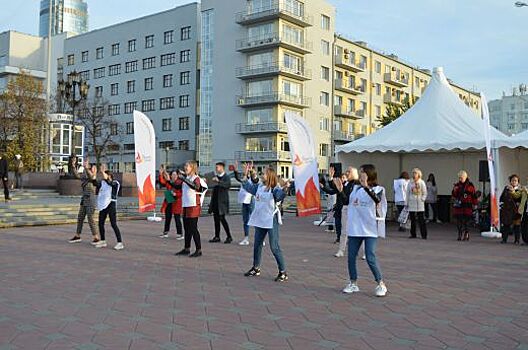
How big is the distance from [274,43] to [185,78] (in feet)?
50.8

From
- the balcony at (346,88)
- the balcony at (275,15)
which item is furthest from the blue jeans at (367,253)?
the balcony at (346,88)

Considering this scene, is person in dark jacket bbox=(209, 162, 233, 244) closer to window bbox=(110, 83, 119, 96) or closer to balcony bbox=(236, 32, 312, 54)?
balcony bbox=(236, 32, 312, 54)

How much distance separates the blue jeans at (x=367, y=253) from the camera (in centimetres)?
719

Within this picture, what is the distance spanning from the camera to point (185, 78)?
6644 centimetres

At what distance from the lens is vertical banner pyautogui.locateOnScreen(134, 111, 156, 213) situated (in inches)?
576

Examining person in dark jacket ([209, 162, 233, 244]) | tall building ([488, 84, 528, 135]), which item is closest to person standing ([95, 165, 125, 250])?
person in dark jacket ([209, 162, 233, 244])

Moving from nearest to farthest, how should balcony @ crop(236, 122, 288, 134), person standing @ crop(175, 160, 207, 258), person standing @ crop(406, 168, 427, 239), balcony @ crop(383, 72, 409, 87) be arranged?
person standing @ crop(175, 160, 207, 258) → person standing @ crop(406, 168, 427, 239) → balcony @ crop(236, 122, 288, 134) → balcony @ crop(383, 72, 409, 87)

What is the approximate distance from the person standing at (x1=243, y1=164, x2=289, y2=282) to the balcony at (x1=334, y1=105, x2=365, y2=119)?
56.5 metres

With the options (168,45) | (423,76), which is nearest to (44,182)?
(168,45)

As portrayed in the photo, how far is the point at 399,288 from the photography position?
25.5 ft

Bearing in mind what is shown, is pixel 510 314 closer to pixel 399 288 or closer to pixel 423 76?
pixel 399 288

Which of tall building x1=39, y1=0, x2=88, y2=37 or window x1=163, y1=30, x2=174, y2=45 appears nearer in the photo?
window x1=163, y1=30, x2=174, y2=45

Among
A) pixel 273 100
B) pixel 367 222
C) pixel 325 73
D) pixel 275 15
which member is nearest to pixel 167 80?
pixel 273 100

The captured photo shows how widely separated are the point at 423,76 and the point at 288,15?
113 ft
